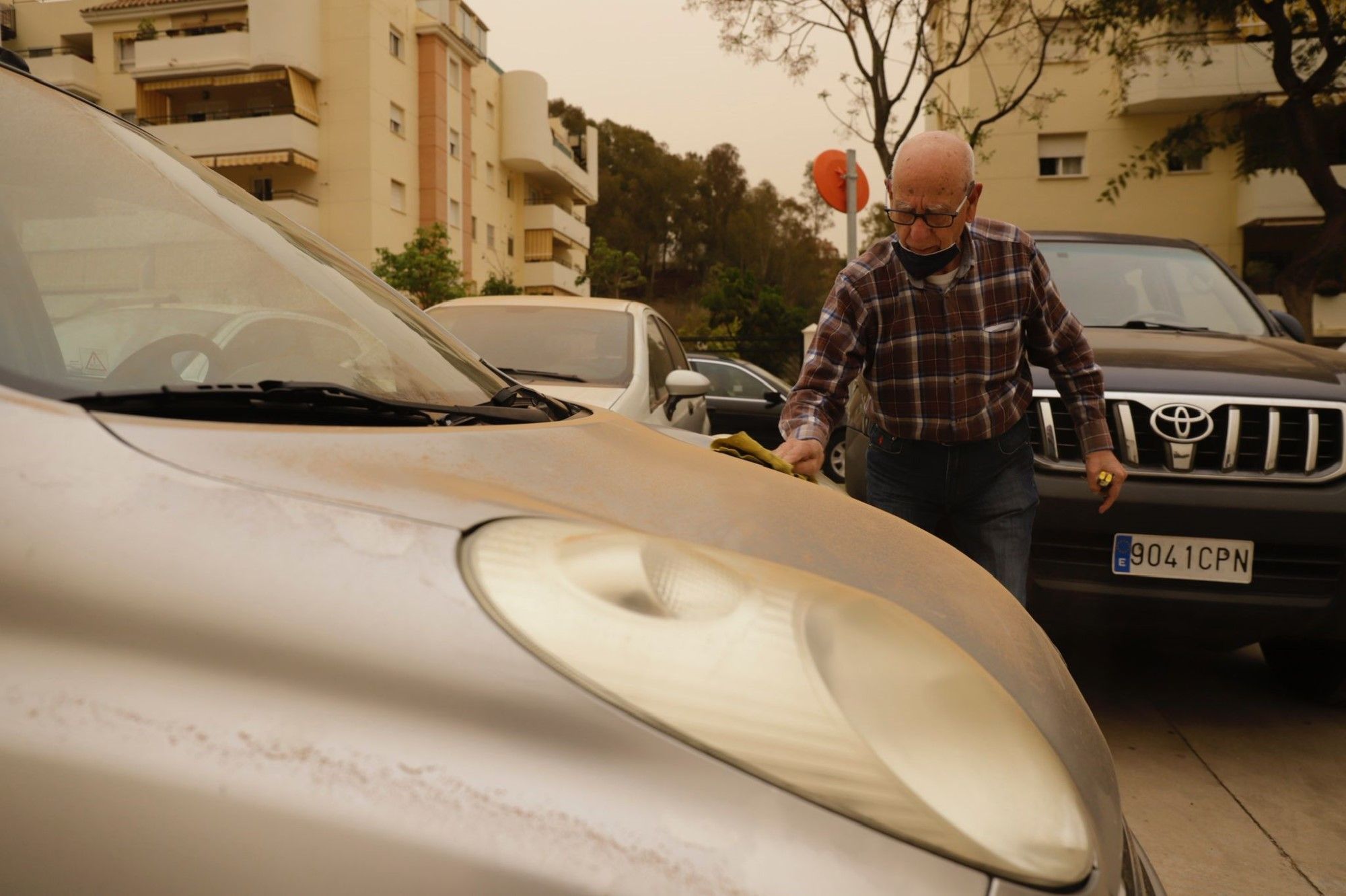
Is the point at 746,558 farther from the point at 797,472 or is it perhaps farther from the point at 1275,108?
the point at 1275,108

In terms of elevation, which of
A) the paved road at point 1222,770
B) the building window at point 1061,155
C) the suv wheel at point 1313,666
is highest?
the building window at point 1061,155

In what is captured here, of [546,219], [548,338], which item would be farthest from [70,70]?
[548,338]

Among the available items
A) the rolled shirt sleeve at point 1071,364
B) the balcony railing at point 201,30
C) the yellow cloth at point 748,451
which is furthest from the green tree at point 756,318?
the yellow cloth at point 748,451

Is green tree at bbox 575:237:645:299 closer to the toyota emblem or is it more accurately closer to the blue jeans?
the toyota emblem

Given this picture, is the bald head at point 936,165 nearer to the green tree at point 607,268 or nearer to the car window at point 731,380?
the car window at point 731,380

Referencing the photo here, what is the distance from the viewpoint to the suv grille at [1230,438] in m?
3.62

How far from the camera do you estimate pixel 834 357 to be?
3.12m

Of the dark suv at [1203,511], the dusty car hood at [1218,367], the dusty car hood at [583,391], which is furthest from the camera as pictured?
the dusty car hood at [583,391]

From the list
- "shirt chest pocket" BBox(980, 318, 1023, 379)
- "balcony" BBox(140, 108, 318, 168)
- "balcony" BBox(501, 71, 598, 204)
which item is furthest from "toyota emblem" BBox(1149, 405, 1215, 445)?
"balcony" BBox(501, 71, 598, 204)

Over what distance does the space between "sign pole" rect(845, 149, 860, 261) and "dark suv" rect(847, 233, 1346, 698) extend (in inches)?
230

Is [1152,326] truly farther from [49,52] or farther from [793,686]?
[49,52]

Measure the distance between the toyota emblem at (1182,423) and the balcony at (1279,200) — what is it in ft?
84.0

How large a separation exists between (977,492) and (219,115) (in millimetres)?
38133

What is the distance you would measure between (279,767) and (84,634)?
0.73ft
